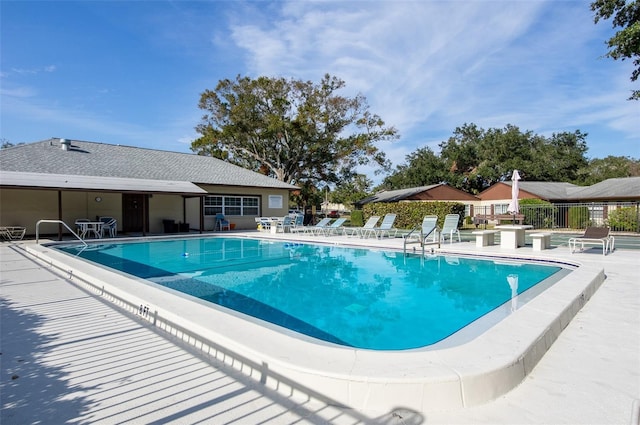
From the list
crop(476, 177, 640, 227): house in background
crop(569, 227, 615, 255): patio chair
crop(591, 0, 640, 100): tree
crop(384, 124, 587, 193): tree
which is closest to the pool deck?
crop(569, 227, 615, 255): patio chair

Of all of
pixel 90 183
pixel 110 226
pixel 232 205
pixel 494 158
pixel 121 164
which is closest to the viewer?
pixel 90 183

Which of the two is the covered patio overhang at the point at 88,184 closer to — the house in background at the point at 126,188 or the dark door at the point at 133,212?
the house in background at the point at 126,188

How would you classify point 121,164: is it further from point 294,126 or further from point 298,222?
point 294,126

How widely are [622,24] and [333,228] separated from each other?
47.0 ft

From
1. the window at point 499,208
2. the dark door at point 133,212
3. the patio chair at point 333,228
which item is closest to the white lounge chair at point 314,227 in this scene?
the patio chair at point 333,228

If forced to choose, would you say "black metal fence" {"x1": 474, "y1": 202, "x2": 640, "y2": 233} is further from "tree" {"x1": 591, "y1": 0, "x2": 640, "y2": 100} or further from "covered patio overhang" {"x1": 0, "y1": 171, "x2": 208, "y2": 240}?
"covered patio overhang" {"x1": 0, "y1": 171, "x2": 208, "y2": 240}

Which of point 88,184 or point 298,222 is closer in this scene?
point 88,184

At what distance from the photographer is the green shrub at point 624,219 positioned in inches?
810

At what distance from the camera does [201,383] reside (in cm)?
301

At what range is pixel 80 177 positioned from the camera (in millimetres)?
16547

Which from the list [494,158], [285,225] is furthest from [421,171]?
[285,225]

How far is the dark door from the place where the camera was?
18922 millimetres

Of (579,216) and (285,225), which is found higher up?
(579,216)

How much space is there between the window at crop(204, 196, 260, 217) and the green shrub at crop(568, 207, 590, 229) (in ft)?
67.4
